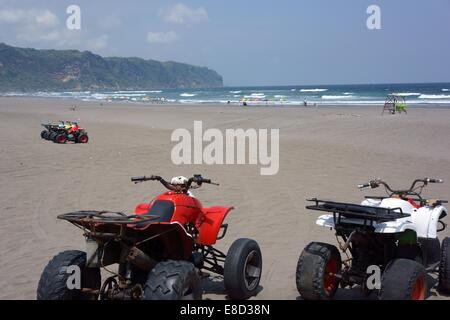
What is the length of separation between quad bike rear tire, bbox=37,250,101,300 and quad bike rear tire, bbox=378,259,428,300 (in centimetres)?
254

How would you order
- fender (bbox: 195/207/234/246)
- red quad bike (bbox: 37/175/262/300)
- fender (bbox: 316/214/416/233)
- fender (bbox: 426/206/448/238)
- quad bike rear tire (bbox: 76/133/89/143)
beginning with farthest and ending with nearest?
quad bike rear tire (bbox: 76/133/89/143) → fender (bbox: 195/207/234/246) → fender (bbox: 426/206/448/238) → fender (bbox: 316/214/416/233) → red quad bike (bbox: 37/175/262/300)

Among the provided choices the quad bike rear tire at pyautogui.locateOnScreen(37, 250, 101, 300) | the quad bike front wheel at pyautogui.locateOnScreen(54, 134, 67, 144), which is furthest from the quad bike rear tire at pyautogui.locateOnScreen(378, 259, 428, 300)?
the quad bike front wheel at pyautogui.locateOnScreen(54, 134, 67, 144)

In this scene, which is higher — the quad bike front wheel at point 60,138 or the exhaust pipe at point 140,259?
the quad bike front wheel at point 60,138

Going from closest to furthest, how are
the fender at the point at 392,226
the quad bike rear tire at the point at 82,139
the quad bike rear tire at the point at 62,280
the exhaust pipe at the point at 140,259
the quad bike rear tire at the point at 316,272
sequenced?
the exhaust pipe at the point at 140,259, the quad bike rear tire at the point at 62,280, the fender at the point at 392,226, the quad bike rear tire at the point at 316,272, the quad bike rear tire at the point at 82,139

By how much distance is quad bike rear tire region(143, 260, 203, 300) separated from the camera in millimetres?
3998

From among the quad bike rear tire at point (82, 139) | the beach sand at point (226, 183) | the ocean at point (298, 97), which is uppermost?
the ocean at point (298, 97)

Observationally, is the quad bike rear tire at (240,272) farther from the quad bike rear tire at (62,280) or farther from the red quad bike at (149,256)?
the quad bike rear tire at (62,280)

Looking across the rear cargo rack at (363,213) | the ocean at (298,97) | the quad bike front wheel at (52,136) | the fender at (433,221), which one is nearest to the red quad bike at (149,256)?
the rear cargo rack at (363,213)

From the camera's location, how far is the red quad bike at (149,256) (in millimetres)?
4102

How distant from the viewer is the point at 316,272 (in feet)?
15.9

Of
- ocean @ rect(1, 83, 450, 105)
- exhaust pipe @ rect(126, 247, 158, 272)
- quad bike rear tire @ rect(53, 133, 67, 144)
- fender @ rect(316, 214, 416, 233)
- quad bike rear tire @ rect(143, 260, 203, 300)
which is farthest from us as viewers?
ocean @ rect(1, 83, 450, 105)

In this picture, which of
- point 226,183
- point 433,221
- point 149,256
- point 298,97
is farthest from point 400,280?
point 298,97

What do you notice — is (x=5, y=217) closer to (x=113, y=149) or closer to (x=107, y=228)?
(x=107, y=228)

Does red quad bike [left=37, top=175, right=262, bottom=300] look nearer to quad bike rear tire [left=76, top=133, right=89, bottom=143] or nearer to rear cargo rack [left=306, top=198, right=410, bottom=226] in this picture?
rear cargo rack [left=306, top=198, right=410, bottom=226]
